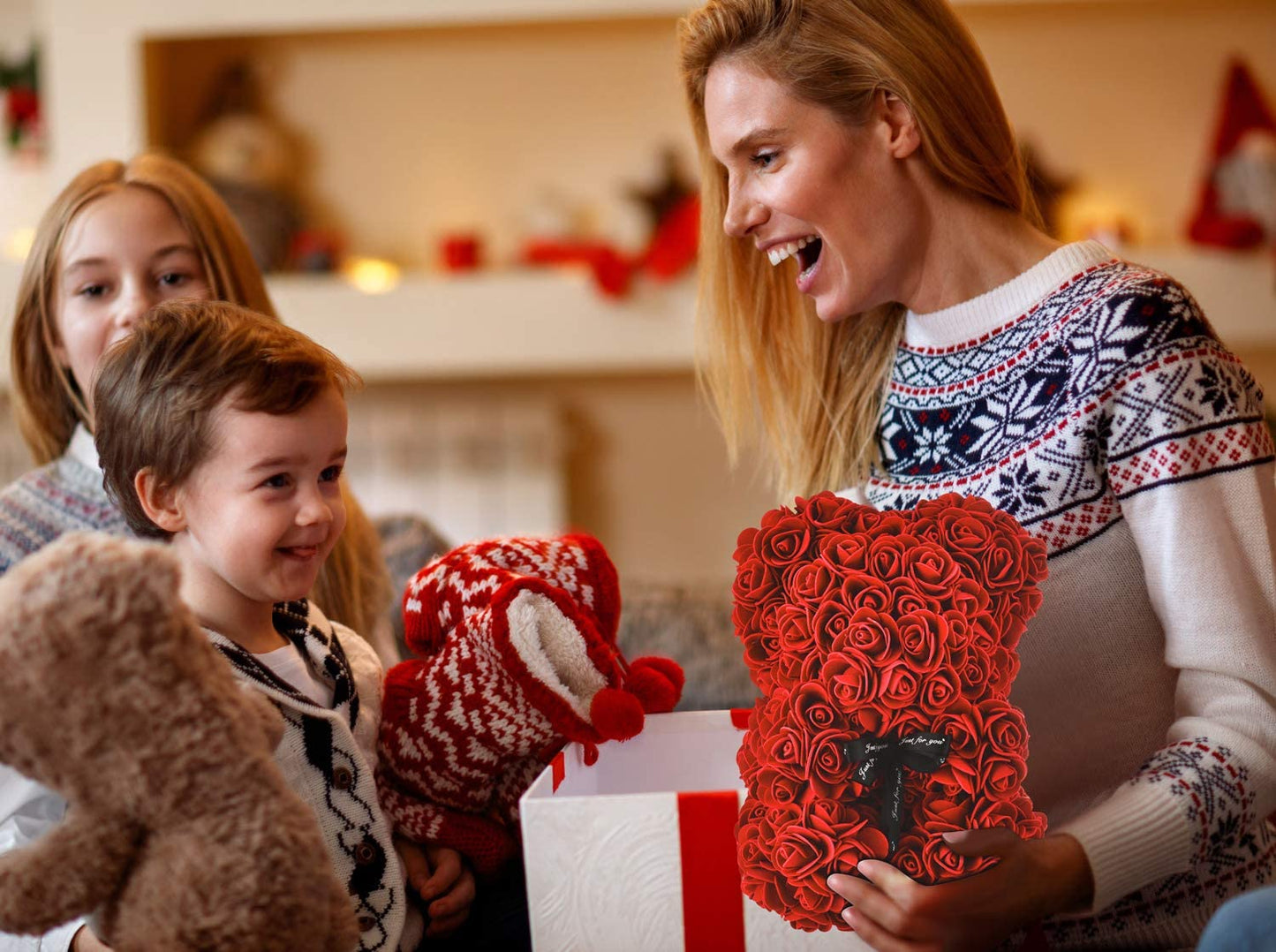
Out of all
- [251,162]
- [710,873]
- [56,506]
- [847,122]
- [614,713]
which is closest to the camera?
[710,873]

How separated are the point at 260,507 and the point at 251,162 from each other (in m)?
2.91

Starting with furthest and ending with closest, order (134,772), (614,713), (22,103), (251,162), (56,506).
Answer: (22,103)
(251,162)
(56,506)
(614,713)
(134,772)

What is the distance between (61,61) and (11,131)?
0.42m

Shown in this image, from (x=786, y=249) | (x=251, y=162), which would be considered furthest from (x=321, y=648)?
(x=251, y=162)

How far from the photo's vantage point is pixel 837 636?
76 cm

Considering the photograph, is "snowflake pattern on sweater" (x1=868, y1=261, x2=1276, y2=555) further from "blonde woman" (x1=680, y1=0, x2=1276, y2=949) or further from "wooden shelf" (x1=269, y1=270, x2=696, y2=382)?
"wooden shelf" (x1=269, y1=270, x2=696, y2=382)

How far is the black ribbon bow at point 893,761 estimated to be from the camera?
75cm

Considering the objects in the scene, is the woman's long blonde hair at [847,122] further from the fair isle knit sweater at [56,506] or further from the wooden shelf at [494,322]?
the wooden shelf at [494,322]

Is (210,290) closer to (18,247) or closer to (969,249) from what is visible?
(969,249)

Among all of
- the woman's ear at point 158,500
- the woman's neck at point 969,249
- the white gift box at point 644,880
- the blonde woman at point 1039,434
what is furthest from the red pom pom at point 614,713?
the woman's neck at point 969,249

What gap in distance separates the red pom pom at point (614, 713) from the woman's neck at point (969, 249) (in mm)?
460

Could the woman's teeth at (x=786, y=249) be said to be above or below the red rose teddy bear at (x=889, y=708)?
above

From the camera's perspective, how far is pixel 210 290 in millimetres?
1258

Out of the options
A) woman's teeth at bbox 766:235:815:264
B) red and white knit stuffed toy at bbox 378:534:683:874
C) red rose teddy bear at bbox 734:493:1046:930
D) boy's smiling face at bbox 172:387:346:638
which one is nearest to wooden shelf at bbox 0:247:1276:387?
woman's teeth at bbox 766:235:815:264
